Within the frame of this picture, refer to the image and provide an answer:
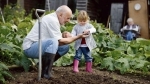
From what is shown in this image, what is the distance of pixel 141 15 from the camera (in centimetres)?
1164

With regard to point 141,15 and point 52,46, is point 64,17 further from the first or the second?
point 141,15

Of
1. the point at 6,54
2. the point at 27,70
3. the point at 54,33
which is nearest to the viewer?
the point at 54,33

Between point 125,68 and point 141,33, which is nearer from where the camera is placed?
point 125,68

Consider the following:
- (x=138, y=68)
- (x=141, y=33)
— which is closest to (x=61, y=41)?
(x=138, y=68)

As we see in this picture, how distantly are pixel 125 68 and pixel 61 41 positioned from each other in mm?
1620

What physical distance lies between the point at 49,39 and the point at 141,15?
25.6ft

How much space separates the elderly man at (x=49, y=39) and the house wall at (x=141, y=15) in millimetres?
7246

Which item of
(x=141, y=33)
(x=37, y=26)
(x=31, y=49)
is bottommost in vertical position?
(x=141, y=33)

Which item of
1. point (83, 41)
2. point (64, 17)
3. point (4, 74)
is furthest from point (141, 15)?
point (4, 74)

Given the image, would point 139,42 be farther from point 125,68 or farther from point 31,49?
point 31,49

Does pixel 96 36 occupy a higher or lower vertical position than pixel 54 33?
lower

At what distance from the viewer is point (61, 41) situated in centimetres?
436

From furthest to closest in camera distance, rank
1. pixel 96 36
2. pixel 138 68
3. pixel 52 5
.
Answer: pixel 52 5
pixel 96 36
pixel 138 68

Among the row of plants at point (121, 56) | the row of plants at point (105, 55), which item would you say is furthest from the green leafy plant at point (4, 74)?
the row of plants at point (121, 56)
